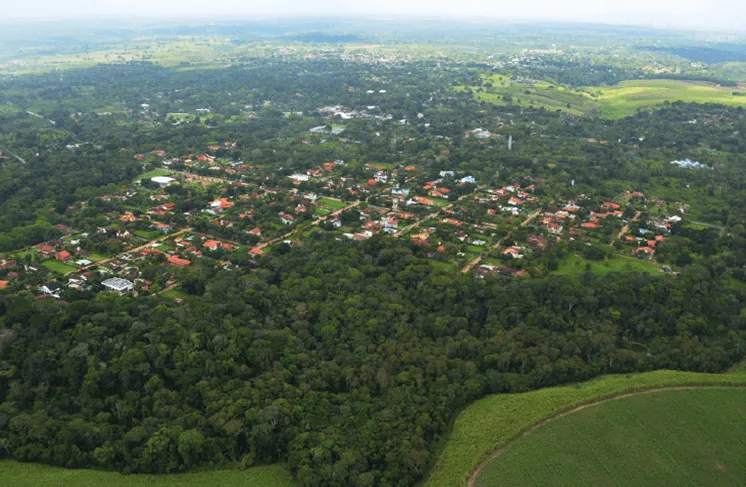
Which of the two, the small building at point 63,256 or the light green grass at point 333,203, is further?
the light green grass at point 333,203

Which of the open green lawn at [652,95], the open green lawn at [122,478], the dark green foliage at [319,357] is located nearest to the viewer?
the open green lawn at [122,478]

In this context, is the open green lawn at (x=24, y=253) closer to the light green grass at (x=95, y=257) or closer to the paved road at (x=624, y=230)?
the light green grass at (x=95, y=257)

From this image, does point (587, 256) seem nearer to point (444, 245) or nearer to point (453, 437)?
point (444, 245)

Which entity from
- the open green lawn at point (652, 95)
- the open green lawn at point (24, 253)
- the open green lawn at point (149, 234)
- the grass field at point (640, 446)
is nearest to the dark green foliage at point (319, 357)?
the grass field at point (640, 446)

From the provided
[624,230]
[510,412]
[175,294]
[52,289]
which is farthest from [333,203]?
[510,412]

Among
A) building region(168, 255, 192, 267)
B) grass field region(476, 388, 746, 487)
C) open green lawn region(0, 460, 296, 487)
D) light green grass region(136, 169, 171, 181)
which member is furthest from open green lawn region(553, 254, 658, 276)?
light green grass region(136, 169, 171, 181)

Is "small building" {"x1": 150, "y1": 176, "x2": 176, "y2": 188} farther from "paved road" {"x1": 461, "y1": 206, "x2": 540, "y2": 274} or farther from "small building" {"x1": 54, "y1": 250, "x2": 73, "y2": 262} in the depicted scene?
"paved road" {"x1": 461, "y1": 206, "x2": 540, "y2": 274}
